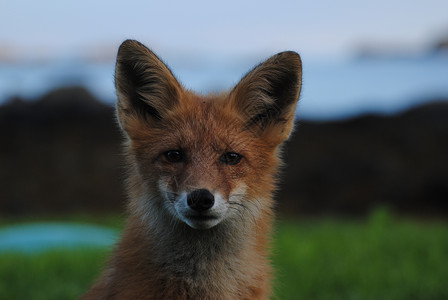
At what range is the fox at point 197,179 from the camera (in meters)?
3.64

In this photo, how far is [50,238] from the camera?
30.5 feet

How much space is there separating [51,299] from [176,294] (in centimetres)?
309

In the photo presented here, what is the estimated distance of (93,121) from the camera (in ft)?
56.5

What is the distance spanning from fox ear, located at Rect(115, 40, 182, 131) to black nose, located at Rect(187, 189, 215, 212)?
86 cm

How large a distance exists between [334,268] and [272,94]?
12.1 ft

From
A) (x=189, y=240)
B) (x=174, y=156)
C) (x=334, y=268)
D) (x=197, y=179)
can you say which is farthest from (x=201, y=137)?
(x=334, y=268)

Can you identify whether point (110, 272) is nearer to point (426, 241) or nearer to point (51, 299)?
point (51, 299)

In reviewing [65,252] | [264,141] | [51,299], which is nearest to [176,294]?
[264,141]

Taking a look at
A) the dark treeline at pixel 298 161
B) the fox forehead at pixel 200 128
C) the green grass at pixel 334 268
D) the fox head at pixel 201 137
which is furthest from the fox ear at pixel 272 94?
the dark treeline at pixel 298 161

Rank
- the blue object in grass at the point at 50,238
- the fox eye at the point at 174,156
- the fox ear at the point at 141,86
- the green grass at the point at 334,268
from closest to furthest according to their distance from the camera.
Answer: the fox eye at the point at 174,156 → the fox ear at the point at 141,86 → the green grass at the point at 334,268 → the blue object in grass at the point at 50,238

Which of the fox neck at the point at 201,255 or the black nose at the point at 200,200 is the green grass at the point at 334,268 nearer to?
the fox neck at the point at 201,255

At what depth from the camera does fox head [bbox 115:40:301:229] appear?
11.9 feet

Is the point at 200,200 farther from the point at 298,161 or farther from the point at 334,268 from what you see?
the point at 298,161

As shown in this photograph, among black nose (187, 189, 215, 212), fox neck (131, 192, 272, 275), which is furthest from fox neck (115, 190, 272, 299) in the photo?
black nose (187, 189, 215, 212)
